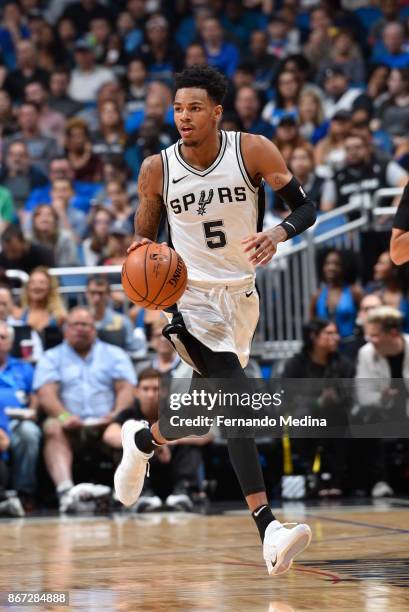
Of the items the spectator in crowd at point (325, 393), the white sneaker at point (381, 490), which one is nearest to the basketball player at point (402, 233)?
the spectator in crowd at point (325, 393)

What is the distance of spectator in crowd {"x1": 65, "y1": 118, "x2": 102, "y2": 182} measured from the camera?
46.0 feet

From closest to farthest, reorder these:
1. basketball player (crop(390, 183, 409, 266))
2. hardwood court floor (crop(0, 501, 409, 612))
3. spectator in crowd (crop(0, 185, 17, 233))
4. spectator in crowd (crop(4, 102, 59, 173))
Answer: hardwood court floor (crop(0, 501, 409, 612)) → basketball player (crop(390, 183, 409, 266)) → spectator in crowd (crop(0, 185, 17, 233)) → spectator in crowd (crop(4, 102, 59, 173))

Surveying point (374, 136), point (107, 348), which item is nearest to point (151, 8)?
point (374, 136)

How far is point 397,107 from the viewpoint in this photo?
13734 mm

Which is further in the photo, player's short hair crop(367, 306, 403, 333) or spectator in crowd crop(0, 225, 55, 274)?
spectator in crowd crop(0, 225, 55, 274)

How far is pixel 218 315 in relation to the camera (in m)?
5.84

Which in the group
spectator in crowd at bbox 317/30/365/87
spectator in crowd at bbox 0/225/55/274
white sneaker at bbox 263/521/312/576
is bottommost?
white sneaker at bbox 263/521/312/576

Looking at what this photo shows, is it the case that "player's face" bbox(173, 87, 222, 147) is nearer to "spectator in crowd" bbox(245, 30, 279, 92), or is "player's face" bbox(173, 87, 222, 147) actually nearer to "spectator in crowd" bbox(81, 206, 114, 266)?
Answer: "spectator in crowd" bbox(81, 206, 114, 266)

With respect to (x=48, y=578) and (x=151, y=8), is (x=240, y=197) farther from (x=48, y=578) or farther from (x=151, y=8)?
(x=151, y=8)

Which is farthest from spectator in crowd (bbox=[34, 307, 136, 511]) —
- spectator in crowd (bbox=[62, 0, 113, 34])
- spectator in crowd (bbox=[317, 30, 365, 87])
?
spectator in crowd (bbox=[62, 0, 113, 34])

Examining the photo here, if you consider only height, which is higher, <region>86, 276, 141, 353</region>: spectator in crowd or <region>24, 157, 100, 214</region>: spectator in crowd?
<region>24, 157, 100, 214</region>: spectator in crowd

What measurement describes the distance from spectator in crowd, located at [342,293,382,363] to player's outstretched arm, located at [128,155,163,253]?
4.73m

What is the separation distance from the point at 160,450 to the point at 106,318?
175 centimetres

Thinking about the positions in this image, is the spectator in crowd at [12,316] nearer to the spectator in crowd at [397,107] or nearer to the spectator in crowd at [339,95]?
the spectator in crowd at [339,95]
